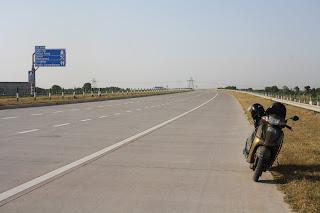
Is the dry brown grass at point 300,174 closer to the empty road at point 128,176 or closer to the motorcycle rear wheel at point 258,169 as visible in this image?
the empty road at point 128,176

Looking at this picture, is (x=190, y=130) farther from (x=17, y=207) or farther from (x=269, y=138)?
(x=17, y=207)

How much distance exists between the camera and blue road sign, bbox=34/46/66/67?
6569 centimetres

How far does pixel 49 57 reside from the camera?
66.3m

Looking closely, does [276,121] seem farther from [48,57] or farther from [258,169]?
[48,57]

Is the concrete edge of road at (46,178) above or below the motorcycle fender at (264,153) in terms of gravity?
below

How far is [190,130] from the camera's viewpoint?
1830 cm

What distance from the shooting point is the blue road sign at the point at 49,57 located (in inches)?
2586

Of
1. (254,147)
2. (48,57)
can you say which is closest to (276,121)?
(254,147)

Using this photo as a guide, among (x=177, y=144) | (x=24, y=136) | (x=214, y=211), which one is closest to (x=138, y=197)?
(x=214, y=211)

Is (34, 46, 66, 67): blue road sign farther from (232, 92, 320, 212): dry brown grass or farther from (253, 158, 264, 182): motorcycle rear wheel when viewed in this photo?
(253, 158, 264, 182): motorcycle rear wheel

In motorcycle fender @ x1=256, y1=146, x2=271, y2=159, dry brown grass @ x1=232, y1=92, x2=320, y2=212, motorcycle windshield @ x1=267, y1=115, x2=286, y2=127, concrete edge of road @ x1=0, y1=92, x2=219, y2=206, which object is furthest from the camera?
motorcycle fender @ x1=256, y1=146, x2=271, y2=159

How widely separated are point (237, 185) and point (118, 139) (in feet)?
22.4

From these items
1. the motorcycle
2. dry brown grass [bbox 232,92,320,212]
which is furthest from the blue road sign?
the motorcycle

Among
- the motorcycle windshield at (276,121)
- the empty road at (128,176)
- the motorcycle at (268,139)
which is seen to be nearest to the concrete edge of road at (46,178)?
the empty road at (128,176)
